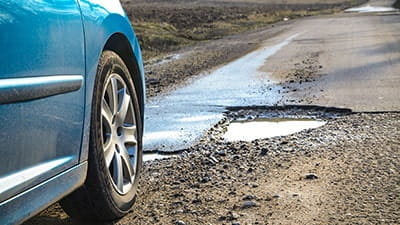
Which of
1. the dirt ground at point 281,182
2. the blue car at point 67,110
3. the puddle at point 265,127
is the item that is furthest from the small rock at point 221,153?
the blue car at point 67,110

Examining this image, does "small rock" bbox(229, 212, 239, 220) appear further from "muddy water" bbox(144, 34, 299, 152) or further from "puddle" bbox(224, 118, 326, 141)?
"puddle" bbox(224, 118, 326, 141)

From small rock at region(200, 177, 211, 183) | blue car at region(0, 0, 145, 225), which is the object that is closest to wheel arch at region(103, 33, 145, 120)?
blue car at region(0, 0, 145, 225)

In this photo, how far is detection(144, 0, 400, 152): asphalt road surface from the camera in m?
6.20

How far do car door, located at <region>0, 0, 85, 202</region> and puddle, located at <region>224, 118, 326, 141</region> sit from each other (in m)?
2.82

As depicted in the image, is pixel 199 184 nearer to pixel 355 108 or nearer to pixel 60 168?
pixel 60 168

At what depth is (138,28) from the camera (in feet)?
67.5

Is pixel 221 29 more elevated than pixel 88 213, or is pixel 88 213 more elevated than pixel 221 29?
pixel 88 213

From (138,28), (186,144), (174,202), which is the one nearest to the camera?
(174,202)

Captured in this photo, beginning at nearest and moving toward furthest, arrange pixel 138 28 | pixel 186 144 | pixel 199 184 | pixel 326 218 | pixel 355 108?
1. pixel 326 218
2. pixel 199 184
3. pixel 186 144
4. pixel 355 108
5. pixel 138 28

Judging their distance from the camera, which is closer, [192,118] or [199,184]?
[199,184]

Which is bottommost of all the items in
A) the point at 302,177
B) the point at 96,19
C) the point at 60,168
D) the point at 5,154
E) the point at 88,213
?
the point at 302,177

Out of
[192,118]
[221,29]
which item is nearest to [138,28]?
[221,29]

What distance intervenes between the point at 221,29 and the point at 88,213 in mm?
22356

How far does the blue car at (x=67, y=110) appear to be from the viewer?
217cm
